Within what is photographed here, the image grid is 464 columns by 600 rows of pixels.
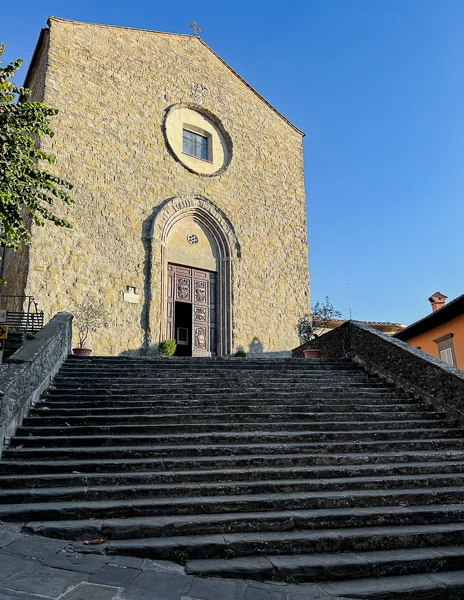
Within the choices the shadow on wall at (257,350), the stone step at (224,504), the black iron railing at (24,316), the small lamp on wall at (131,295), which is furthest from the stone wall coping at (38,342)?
the shadow on wall at (257,350)

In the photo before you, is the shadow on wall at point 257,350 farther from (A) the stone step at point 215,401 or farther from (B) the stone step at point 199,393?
(A) the stone step at point 215,401

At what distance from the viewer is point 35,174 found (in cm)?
747

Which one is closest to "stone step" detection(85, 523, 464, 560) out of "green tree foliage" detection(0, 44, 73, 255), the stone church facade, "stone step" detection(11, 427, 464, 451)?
"stone step" detection(11, 427, 464, 451)

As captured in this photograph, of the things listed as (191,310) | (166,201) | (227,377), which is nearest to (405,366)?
(227,377)

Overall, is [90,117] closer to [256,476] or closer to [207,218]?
[207,218]

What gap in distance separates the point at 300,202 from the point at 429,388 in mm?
11320

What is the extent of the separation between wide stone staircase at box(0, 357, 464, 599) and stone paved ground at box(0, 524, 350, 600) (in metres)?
0.14

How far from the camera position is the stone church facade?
38.4ft

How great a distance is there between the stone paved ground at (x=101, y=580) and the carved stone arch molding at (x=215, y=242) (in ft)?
30.9

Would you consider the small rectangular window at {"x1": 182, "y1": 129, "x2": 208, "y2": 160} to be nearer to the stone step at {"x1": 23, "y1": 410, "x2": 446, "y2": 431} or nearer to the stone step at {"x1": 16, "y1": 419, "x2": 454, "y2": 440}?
the stone step at {"x1": 23, "y1": 410, "x2": 446, "y2": 431}

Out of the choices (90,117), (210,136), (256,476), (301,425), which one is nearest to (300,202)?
(210,136)

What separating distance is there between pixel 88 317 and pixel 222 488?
792 cm

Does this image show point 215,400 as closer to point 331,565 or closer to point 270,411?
point 270,411

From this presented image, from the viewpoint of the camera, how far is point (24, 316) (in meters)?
9.95
